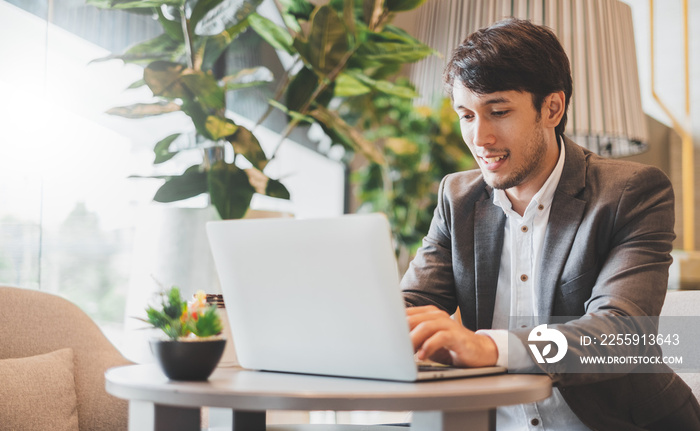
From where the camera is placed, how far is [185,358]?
94 cm

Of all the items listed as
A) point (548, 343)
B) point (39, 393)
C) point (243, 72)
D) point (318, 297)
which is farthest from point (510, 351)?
point (243, 72)

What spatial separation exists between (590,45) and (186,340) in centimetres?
146

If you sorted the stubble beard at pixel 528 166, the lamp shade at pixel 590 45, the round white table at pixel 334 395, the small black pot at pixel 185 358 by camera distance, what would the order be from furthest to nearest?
the lamp shade at pixel 590 45, the stubble beard at pixel 528 166, the small black pot at pixel 185 358, the round white table at pixel 334 395

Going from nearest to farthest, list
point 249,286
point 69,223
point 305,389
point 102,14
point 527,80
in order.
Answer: point 305,389, point 249,286, point 527,80, point 69,223, point 102,14

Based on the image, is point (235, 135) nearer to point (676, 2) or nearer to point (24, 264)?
point (24, 264)

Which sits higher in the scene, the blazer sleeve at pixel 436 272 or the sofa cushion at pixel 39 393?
the blazer sleeve at pixel 436 272

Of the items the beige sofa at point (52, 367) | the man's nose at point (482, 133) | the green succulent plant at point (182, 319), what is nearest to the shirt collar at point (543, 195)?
the man's nose at point (482, 133)

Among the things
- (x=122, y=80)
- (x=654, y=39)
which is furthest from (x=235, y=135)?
A: (x=654, y=39)

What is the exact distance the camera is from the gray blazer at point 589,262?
1.25 metres

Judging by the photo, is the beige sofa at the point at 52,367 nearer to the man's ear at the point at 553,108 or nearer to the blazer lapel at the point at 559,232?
the blazer lapel at the point at 559,232

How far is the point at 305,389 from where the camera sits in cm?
85

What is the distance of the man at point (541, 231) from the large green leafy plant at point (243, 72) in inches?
27.0

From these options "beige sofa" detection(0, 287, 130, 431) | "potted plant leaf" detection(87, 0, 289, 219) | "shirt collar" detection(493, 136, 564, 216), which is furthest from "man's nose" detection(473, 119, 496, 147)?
"beige sofa" detection(0, 287, 130, 431)

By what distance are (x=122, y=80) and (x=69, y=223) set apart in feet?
1.72
